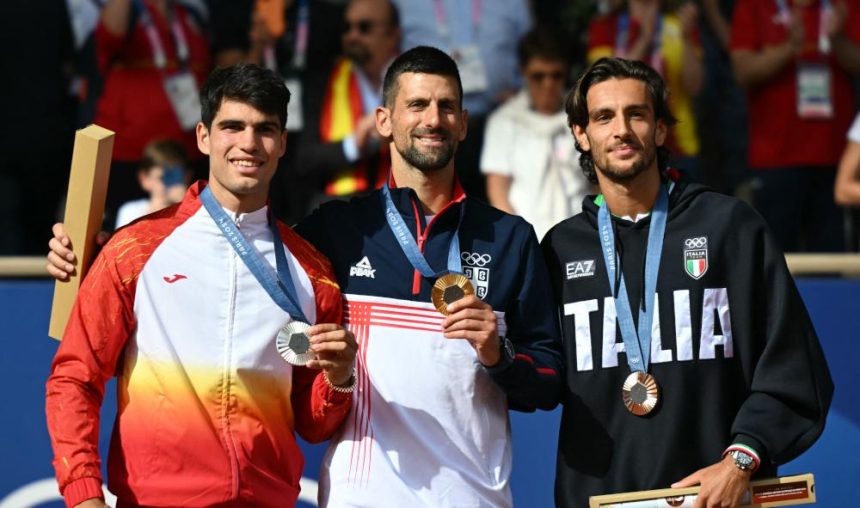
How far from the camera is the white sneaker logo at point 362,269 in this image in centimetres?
504

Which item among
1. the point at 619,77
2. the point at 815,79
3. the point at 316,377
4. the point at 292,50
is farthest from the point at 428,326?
the point at 815,79

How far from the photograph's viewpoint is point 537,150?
8000mm

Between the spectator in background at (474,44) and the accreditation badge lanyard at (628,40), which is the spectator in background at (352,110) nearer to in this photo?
the spectator in background at (474,44)

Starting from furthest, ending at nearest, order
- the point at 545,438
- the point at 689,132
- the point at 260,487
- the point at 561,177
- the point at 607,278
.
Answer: the point at 689,132 → the point at 561,177 → the point at 545,438 → the point at 607,278 → the point at 260,487

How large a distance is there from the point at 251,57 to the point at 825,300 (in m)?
3.70

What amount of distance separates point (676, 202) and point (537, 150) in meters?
2.90

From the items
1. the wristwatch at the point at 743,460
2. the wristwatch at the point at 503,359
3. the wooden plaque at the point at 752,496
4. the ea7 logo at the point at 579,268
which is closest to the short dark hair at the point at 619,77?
the ea7 logo at the point at 579,268

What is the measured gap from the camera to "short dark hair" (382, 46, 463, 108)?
16.8ft

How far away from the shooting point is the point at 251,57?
8633 mm

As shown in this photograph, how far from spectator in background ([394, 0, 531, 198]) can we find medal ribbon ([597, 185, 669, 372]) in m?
3.28

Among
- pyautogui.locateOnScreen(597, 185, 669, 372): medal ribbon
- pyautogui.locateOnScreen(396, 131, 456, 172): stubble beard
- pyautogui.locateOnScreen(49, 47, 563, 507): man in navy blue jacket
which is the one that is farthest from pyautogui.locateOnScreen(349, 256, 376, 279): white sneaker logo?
pyautogui.locateOnScreen(597, 185, 669, 372): medal ribbon

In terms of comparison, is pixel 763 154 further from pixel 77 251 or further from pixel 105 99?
pixel 77 251

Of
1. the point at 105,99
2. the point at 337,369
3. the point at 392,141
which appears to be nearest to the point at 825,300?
the point at 392,141

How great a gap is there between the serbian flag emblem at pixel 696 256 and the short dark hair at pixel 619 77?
34 cm
